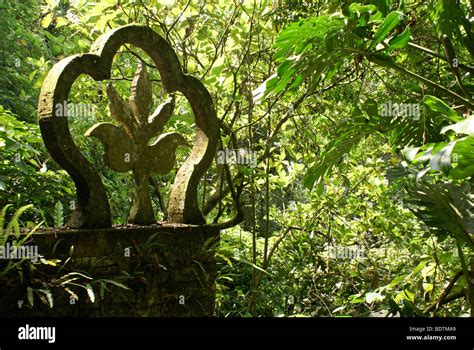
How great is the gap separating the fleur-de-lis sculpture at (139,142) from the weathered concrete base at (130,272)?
206mm

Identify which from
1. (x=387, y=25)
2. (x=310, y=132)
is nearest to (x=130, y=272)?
(x=387, y=25)

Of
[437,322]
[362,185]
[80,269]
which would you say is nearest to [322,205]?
[362,185]

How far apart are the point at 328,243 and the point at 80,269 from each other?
3039 mm

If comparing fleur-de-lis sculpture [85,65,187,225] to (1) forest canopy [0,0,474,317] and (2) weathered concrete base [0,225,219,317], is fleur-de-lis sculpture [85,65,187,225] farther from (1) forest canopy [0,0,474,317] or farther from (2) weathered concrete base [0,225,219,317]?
(1) forest canopy [0,0,474,317]

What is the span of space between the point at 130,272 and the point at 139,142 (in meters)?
0.67

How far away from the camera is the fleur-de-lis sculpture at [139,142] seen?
7.91 ft

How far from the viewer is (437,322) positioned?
2000 millimetres

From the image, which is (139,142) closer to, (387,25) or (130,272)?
(130,272)

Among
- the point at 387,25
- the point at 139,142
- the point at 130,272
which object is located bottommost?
the point at 130,272

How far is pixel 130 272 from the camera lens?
233 centimetres

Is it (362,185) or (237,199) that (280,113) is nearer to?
(362,185)

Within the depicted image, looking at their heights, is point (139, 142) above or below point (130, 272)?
above

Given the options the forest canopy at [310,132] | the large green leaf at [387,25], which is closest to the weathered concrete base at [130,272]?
the forest canopy at [310,132]

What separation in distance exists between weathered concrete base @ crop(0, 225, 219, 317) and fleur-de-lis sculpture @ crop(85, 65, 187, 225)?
0.21 metres
